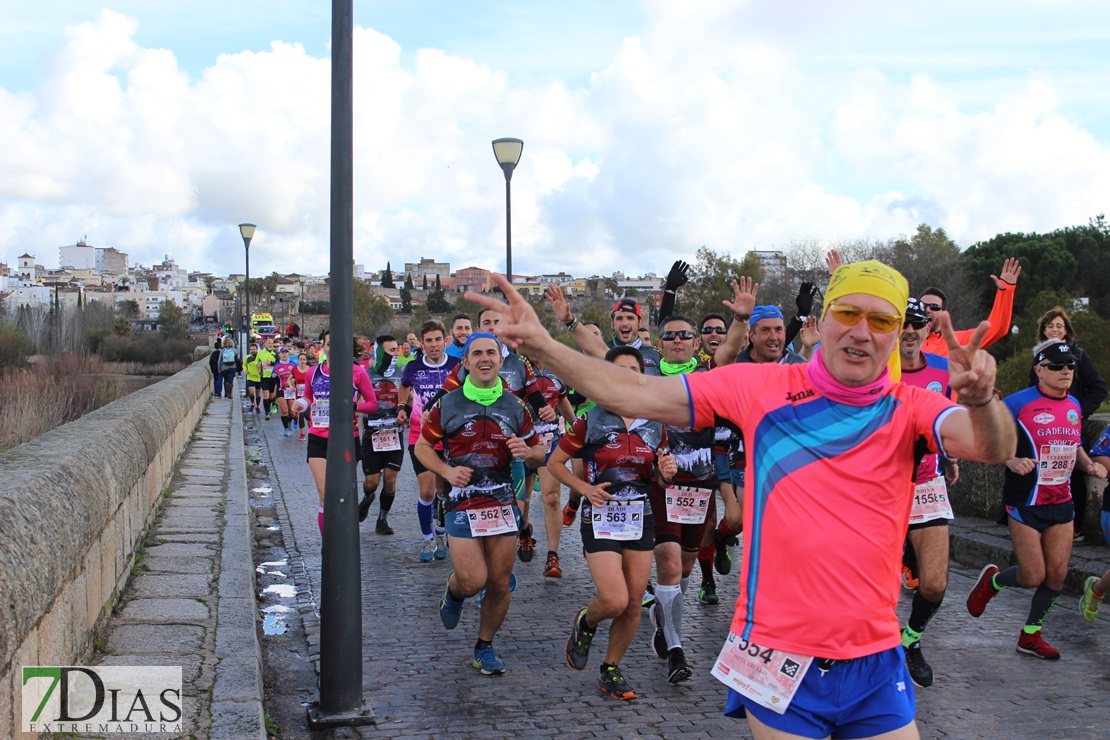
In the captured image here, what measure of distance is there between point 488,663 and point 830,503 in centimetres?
379

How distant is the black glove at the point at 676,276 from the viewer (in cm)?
885

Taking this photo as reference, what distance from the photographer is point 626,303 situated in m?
8.61

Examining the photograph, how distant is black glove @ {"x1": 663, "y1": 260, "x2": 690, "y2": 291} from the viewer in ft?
29.0

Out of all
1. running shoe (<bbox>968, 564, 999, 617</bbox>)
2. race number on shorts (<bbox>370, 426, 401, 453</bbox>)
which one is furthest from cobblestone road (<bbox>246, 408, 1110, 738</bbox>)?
Result: race number on shorts (<bbox>370, 426, 401, 453</bbox>)

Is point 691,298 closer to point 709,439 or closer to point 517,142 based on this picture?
point 517,142

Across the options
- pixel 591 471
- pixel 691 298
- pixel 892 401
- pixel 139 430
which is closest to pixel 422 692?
pixel 591 471

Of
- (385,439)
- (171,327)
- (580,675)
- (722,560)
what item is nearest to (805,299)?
(722,560)

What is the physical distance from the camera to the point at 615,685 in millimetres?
6082

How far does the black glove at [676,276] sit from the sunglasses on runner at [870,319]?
5.61 metres

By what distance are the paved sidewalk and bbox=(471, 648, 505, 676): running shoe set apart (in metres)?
1.29

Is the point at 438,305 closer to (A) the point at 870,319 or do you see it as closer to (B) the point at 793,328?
(B) the point at 793,328

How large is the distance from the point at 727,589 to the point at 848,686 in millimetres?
5811

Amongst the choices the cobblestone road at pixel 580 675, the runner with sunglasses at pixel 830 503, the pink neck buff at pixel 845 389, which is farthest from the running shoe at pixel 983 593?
the pink neck buff at pixel 845 389

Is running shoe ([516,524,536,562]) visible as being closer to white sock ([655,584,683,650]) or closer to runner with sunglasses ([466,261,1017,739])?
white sock ([655,584,683,650])
